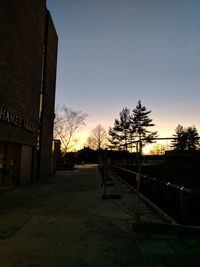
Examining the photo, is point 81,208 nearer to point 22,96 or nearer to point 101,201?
point 101,201

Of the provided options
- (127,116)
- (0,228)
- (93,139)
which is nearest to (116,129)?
(127,116)

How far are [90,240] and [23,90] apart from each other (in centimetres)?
1162

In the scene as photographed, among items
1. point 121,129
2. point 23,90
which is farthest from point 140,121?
point 23,90

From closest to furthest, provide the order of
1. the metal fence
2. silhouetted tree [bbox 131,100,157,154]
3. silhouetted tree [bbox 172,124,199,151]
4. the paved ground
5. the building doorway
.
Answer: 1. the paved ground
2. the metal fence
3. silhouetted tree [bbox 172,124,199,151]
4. the building doorway
5. silhouetted tree [bbox 131,100,157,154]

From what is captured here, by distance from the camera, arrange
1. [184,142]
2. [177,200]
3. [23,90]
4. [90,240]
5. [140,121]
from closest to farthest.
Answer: [90,240], [184,142], [177,200], [23,90], [140,121]

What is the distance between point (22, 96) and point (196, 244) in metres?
12.4

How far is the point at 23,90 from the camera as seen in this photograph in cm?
1495

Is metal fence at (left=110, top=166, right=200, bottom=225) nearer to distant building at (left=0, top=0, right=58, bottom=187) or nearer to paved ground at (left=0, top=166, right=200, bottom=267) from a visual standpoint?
paved ground at (left=0, top=166, right=200, bottom=267)

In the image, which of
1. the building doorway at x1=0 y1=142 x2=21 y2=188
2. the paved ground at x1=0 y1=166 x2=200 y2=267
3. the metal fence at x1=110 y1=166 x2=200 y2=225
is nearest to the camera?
the paved ground at x1=0 y1=166 x2=200 y2=267

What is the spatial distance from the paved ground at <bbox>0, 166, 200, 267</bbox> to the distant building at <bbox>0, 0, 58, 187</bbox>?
6407 millimetres

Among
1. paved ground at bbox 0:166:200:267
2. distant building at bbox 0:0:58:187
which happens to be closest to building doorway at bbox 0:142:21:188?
distant building at bbox 0:0:58:187

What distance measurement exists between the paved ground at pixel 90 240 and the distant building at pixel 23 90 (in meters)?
6.41

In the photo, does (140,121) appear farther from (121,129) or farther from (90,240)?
(90,240)

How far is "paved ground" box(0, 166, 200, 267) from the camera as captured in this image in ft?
13.7
